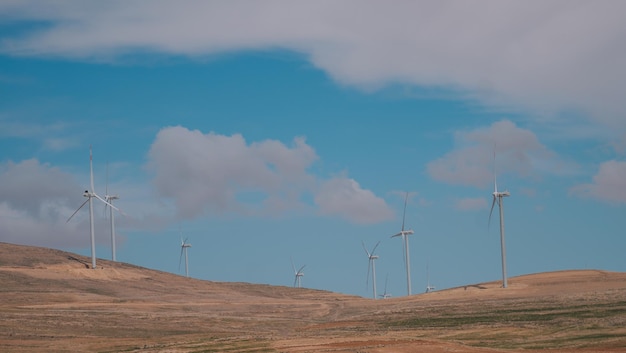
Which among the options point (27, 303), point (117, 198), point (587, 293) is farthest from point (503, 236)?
point (117, 198)

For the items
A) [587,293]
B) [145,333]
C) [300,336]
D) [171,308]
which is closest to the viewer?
[300,336]

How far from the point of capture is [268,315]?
11025 cm

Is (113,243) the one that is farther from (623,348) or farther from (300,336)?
(623,348)

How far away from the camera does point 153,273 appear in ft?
507

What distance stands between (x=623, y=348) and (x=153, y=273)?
369 ft

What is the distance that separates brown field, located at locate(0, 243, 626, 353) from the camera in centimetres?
6450

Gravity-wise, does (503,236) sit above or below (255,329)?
above

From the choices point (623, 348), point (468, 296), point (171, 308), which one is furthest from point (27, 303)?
point (623, 348)

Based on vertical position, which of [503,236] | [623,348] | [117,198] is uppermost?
[117,198]

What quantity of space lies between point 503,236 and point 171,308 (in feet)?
143

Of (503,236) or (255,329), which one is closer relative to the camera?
(255,329)

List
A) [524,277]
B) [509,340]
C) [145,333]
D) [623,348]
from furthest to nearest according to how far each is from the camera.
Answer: [524,277] < [145,333] < [509,340] < [623,348]

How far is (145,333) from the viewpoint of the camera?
8350cm

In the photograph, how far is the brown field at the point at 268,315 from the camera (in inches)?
2539
